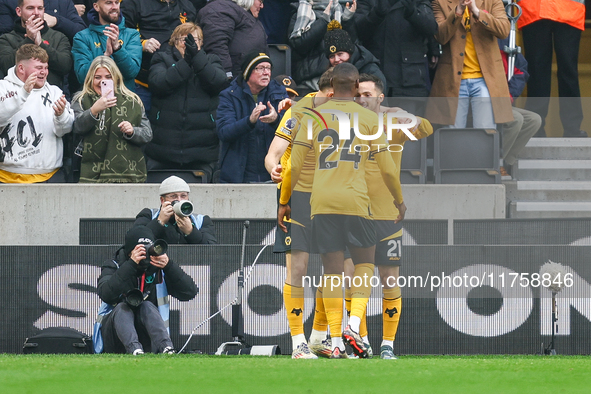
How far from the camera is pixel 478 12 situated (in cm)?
1035

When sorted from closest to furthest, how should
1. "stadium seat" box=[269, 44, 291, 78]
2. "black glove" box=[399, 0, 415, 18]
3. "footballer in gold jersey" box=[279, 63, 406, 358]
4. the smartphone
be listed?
"footballer in gold jersey" box=[279, 63, 406, 358]
the smartphone
"black glove" box=[399, 0, 415, 18]
"stadium seat" box=[269, 44, 291, 78]

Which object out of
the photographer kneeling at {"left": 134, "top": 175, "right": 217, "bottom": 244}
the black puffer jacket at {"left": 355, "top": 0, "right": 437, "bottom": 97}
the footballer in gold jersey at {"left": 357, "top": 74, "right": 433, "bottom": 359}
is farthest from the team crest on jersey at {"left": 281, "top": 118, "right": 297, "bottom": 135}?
the black puffer jacket at {"left": 355, "top": 0, "right": 437, "bottom": 97}

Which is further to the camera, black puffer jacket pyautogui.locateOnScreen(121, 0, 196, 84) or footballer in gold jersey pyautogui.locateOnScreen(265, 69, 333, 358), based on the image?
black puffer jacket pyautogui.locateOnScreen(121, 0, 196, 84)

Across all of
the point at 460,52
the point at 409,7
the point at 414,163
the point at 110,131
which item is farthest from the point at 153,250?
the point at 460,52

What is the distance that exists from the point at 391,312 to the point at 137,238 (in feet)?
6.67

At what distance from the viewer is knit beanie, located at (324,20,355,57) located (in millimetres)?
9883

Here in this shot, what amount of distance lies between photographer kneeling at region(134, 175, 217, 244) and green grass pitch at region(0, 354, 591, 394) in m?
1.76

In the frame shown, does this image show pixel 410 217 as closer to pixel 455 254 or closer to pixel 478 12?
pixel 455 254

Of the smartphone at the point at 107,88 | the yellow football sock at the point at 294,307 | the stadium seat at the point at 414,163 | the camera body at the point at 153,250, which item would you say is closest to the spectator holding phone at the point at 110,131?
the smartphone at the point at 107,88

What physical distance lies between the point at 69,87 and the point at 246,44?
6.26ft

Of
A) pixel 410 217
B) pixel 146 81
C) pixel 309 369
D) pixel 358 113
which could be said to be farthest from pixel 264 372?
pixel 146 81

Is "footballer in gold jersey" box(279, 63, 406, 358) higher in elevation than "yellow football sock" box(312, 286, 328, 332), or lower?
higher

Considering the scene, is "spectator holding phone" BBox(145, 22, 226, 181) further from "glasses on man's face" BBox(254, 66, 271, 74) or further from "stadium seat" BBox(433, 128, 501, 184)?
"stadium seat" BBox(433, 128, 501, 184)

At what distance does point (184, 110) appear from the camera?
10.1 meters
